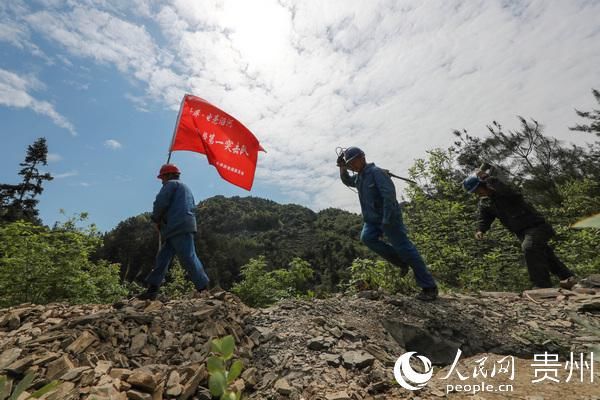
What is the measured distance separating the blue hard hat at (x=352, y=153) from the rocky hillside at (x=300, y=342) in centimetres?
172

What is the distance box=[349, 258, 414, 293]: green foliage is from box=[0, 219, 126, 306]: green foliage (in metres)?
5.53

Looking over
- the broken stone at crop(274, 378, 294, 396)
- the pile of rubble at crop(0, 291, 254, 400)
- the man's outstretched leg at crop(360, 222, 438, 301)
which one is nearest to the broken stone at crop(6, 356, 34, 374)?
the pile of rubble at crop(0, 291, 254, 400)

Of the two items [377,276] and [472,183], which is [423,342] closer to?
[472,183]

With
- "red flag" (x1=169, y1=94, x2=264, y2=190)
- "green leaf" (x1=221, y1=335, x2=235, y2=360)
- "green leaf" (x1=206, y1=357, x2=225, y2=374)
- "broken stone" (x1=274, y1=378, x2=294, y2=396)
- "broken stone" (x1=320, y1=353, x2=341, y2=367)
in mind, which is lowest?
"broken stone" (x1=274, y1=378, x2=294, y2=396)

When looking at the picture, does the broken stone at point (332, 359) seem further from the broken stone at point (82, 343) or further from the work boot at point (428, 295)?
→ the broken stone at point (82, 343)

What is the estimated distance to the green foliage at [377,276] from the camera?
19.8ft

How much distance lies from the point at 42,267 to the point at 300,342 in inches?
240

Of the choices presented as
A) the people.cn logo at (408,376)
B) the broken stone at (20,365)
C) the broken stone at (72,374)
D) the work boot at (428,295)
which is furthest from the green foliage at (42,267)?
the people.cn logo at (408,376)

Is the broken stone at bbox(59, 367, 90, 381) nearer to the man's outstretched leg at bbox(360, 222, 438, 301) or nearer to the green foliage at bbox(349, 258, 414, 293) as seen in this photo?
the man's outstretched leg at bbox(360, 222, 438, 301)

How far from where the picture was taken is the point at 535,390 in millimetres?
2434

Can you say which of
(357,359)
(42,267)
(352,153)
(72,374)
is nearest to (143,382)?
(72,374)

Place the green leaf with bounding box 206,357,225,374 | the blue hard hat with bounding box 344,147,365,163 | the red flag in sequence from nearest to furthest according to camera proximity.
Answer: the green leaf with bounding box 206,357,225,374, the blue hard hat with bounding box 344,147,365,163, the red flag

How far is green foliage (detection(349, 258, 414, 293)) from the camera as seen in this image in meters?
6.02

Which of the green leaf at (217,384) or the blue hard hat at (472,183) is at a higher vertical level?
the blue hard hat at (472,183)
